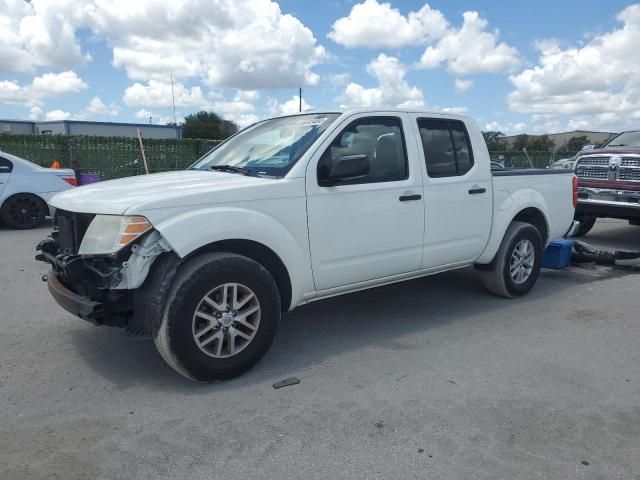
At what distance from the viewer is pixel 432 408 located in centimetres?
329

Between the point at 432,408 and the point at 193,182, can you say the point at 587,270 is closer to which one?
the point at 432,408

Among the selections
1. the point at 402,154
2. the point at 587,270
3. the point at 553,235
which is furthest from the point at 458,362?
the point at 587,270

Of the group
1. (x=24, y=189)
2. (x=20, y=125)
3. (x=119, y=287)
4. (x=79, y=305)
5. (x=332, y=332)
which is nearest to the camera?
(x=119, y=287)

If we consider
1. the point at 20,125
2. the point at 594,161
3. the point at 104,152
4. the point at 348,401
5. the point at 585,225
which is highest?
the point at 20,125

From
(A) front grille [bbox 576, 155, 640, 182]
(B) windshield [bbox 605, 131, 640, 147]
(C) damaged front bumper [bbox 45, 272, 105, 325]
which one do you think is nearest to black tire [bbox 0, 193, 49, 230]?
(C) damaged front bumper [bbox 45, 272, 105, 325]

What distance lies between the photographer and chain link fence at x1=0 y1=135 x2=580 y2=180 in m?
16.3

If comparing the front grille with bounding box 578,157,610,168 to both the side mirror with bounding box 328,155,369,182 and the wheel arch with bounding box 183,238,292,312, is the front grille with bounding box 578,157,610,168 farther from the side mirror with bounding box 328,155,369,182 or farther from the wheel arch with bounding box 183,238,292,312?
the wheel arch with bounding box 183,238,292,312

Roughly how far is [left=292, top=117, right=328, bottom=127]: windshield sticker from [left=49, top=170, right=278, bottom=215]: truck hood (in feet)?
2.41

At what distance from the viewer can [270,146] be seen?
4348 millimetres

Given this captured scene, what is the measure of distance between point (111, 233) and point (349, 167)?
166 centimetres

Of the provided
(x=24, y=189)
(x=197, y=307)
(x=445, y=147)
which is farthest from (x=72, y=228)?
(x=24, y=189)

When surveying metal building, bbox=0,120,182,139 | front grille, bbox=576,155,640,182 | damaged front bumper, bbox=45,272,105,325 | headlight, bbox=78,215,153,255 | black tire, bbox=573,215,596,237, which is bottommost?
black tire, bbox=573,215,596,237

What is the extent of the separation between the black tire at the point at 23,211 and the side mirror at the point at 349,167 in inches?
342

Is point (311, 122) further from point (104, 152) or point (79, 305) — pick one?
point (104, 152)
